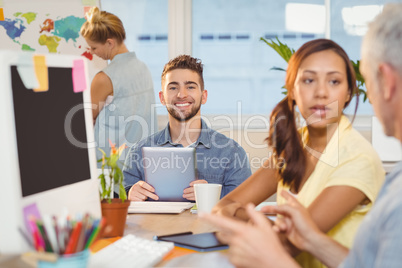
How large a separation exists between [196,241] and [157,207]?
0.52 m

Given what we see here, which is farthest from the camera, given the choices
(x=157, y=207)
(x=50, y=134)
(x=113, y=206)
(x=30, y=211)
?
(x=157, y=207)

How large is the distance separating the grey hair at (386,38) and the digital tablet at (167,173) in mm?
1095

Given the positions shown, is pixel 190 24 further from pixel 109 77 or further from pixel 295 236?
pixel 295 236

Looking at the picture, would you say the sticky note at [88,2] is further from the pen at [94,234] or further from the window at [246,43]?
the pen at [94,234]

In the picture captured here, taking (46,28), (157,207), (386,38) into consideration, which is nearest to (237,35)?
(46,28)

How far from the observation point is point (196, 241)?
1232mm

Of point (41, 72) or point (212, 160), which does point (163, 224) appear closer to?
point (41, 72)

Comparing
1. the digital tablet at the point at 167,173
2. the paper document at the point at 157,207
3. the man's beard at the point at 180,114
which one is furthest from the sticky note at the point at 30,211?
the man's beard at the point at 180,114

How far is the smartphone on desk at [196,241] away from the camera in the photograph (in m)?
1.18

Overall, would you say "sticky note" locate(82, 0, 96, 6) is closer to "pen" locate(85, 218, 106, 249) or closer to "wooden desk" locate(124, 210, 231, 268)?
"wooden desk" locate(124, 210, 231, 268)

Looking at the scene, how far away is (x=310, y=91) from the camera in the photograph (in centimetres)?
136

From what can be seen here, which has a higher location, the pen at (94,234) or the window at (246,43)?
the window at (246,43)

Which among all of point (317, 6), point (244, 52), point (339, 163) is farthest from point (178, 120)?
point (317, 6)

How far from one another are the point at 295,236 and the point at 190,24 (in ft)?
9.38
